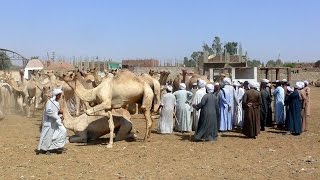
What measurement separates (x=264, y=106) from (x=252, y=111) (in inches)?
70.9

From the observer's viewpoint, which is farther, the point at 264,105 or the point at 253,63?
the point at 253,63

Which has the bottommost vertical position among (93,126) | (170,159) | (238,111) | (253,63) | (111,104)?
(170,159)

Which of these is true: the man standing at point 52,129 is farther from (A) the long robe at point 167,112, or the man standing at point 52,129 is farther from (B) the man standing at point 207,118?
(A) the long robe at point 167,112

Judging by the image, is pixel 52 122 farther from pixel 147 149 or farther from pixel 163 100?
pixel 163 100

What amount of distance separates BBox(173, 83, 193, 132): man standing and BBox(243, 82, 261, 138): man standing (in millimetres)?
1632

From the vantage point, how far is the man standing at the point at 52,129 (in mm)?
9469

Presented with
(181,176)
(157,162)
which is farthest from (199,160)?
(181,176)

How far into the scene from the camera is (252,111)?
486 inches

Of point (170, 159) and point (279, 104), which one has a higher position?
point (279, 104)

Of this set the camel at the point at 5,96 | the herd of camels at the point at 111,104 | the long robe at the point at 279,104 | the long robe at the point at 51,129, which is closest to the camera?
the long robe at the point at 51,129

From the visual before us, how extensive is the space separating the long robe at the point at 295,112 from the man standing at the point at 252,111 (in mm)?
1155

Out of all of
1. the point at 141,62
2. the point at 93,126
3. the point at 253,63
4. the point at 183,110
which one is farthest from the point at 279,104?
the point at 253,63

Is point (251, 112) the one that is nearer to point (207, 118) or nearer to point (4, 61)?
point (207, 118)

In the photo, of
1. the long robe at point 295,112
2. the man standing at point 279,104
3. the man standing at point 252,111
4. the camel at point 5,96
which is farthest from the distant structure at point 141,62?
the man standing at point 252,111
